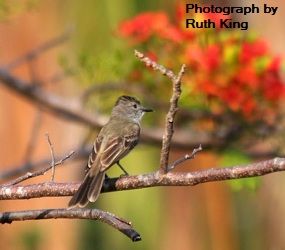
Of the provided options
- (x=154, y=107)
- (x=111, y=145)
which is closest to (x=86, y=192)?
(x=111, y=145)

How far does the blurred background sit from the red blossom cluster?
0.01 metres

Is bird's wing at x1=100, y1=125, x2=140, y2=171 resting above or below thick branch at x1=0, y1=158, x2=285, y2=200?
above

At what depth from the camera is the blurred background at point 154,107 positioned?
7.91 metres

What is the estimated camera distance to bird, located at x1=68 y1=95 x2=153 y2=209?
5.80 meters

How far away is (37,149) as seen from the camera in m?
12.6

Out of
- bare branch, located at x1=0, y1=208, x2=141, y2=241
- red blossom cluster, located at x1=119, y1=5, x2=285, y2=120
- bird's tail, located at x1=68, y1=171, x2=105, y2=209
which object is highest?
red blossom cluster, located at x1=119, y1=5, x2=285, y2=120

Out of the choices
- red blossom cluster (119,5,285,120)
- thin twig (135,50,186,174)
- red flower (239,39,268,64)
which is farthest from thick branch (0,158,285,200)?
red flower (239,39,268,64)

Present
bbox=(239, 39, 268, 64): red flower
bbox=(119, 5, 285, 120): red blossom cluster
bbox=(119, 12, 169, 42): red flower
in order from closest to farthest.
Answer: bbox=(119, 5, 285, 120): red blossom cluster < bbox=(239, 39, 268, 64): red flower < bbox=(119, 12, 169, 42): red flower

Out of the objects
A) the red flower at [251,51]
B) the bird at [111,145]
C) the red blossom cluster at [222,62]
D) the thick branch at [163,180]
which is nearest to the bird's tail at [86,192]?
the bird at [111,145]

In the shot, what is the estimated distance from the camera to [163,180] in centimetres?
471

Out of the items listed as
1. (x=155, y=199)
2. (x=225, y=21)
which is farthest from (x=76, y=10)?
(x=225, y=21)

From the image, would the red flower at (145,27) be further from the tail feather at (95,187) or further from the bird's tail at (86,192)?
the bird's tail at (86,192)

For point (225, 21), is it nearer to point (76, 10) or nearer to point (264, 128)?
point (264, 128)

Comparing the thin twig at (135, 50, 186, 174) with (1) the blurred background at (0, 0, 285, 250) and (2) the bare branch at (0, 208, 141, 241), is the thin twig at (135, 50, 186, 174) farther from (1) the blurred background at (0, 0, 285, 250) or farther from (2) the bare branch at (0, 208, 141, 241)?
(1) the blurred background at (0, 0, 285, 250)
